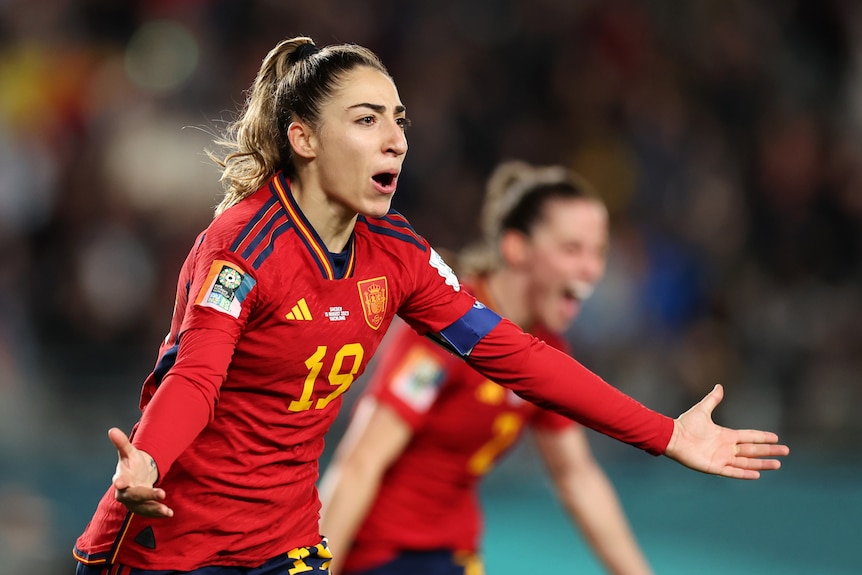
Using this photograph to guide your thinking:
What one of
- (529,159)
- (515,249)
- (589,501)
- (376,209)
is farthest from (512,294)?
(529,159)

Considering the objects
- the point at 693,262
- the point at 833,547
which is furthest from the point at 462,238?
the point at 833,547

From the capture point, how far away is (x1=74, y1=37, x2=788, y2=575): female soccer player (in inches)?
102

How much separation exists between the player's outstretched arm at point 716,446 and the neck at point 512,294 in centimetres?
139

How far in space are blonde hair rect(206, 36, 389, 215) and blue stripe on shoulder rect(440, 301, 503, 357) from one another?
0.55m

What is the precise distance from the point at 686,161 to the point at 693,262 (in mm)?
1063

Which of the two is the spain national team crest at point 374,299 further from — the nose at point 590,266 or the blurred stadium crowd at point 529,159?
the blurred stadium crowd at point 529,159

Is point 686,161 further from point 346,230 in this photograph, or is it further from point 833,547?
point 346,230

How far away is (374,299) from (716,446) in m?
0.90

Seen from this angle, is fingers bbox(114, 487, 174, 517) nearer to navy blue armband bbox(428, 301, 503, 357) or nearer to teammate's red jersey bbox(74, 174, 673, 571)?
teammate's red jersey bbox(74, 174, 673, 571)

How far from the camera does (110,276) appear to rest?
8.80 meters

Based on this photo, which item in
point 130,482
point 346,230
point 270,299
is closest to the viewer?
point 130,482

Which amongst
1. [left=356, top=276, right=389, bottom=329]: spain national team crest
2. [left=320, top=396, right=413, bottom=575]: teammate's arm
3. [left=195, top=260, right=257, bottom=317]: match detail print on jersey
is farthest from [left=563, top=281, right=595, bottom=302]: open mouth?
[left=195, top=260, right=257, bottom=317]: match detail print on jersey

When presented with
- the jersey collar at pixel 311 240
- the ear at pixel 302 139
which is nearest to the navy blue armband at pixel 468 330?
the jersey collar at pixel 311 240

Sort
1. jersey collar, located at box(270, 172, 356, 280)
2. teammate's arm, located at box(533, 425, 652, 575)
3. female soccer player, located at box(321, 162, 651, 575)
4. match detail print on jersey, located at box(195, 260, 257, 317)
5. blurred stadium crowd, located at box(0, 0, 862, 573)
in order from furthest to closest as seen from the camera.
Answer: blurred stadium crowd, located at box(0, 0, 862, 573) < teammate's arm, located at box(533, 425, 652, 575) < female soccer player, located at box(321, 162, 651, 575) < jersey collar, located at box(270, 172, 356, 280) < match detail print on jersey, located at box(195, 260, 257, 317)
